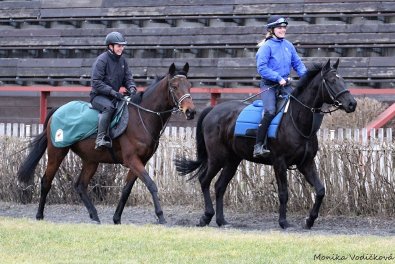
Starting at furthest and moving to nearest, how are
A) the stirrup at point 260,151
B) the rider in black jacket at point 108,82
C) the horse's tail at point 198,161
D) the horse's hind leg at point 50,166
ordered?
the horse's tail at point 198,161 → the horse's hind leg at point 50,166 → the rider in black jacket at point 108,82 → the stirrup at point 260,151

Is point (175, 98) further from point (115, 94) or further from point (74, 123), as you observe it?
point (74, 123)

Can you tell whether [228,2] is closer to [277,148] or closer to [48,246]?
[277,148]

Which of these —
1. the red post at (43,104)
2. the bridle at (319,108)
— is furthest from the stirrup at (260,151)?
the red post at (43,104)

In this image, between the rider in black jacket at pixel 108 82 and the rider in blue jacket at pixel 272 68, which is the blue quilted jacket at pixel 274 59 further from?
the rider in black jacket at pixel 108 82

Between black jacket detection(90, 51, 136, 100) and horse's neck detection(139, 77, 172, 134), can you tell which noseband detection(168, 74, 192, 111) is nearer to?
horse's neck detection(139, 77, 172, 134)

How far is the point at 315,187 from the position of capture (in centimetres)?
1248

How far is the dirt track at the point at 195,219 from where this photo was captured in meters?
12.5

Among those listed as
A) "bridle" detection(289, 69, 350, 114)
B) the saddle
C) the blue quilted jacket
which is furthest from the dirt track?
the blue quilted jacket

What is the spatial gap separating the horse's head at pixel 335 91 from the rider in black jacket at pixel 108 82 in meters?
2.56

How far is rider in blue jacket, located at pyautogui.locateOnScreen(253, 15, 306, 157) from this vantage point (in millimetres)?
12625

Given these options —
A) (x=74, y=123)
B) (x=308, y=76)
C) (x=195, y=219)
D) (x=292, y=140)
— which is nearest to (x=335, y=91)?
(x=308, y=76)

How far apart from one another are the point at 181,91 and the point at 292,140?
1487 mm

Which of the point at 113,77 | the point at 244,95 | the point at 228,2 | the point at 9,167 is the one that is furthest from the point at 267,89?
the point at 228,2

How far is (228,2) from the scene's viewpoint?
23766 millimetres
